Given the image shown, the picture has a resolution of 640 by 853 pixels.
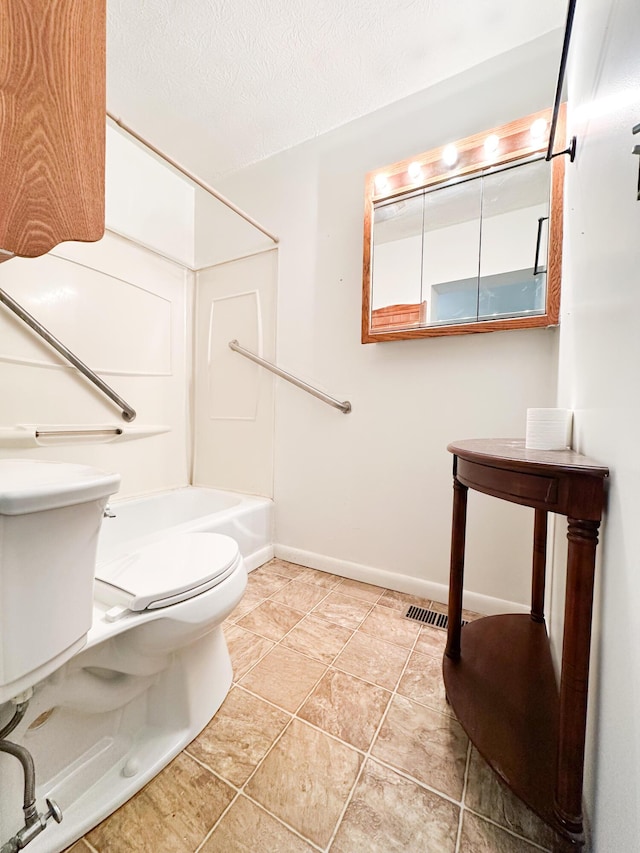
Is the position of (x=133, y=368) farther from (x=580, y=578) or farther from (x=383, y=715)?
(x=580, y=578)

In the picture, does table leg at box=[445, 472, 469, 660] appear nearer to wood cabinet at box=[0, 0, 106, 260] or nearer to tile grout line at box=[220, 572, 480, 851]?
tile grout line at box=[220, 572, 480, 851]

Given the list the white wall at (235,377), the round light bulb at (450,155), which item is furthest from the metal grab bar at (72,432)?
the round light bulb at (450,155)

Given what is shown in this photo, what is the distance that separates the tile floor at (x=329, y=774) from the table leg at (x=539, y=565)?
0.37m

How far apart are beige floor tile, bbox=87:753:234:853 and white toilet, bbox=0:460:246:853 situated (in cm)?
3

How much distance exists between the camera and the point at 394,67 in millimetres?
1425

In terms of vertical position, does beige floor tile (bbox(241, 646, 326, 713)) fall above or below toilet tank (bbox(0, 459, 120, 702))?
below

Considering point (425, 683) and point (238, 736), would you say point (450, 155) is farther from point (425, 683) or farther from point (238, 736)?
point (238, 736)

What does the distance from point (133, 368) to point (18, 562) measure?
170 cm

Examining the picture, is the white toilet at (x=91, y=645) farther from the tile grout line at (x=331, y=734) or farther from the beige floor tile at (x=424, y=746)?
the beige floor tile at (x=424, y=746)

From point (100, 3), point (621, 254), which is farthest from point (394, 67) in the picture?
point (621, 254)

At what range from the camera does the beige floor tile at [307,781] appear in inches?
26.8

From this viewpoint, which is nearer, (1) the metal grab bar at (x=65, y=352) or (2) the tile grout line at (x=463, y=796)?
(2) the tile grout line at (x=463, y=796)

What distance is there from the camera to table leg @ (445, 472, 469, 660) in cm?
96

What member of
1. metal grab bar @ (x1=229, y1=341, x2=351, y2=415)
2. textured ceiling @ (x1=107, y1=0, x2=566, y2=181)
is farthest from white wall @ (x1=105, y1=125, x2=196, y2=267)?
metal grab bar @ (x1=229, y1=341, x2=351, y2=415)
